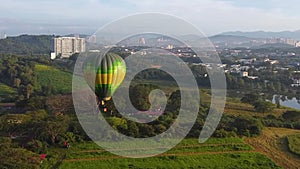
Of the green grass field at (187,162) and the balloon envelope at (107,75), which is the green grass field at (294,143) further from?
the balloon envelope at (107,75)

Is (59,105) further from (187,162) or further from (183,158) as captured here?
(187,162)

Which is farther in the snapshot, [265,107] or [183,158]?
[265,107]

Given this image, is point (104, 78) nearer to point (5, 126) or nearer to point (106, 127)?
Result: point (106, 127)

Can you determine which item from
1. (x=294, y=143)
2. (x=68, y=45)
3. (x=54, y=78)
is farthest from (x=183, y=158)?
(x=68, y=45)

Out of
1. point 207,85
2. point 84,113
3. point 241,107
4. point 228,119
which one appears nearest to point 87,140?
point 84,113

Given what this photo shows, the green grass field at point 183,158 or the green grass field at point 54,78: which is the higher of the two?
the green grass field at point 54,78

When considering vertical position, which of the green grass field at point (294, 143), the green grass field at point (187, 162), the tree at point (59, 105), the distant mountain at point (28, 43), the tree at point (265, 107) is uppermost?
the distant mountain at point (28, 43)

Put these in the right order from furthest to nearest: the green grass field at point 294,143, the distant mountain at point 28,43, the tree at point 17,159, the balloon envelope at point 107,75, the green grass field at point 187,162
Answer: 1. the distant mountain at point 28,43
2. the green grass field at point 294,143
3. the green grass field at point 187,162
4. the balloon envelope at point 107,75
5. the tree at point 17,159

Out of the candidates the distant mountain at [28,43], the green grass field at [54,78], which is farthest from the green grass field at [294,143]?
the distant mountain at [28,43]
